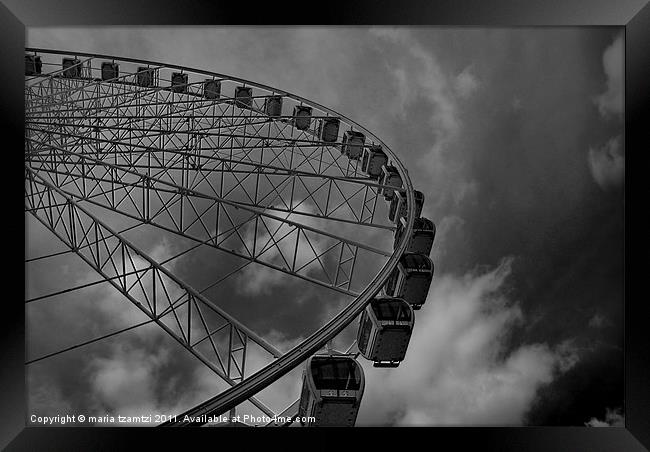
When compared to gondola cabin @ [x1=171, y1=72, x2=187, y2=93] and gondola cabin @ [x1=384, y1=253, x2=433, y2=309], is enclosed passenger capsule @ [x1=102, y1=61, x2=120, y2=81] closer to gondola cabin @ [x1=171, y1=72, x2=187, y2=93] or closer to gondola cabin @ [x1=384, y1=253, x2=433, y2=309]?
gondola cabin @ [x1=171, y1=72, x2=187, y2=93]

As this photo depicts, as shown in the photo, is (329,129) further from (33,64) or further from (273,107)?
(33,64)

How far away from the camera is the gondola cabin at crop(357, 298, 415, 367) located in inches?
310

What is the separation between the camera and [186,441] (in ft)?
19.3

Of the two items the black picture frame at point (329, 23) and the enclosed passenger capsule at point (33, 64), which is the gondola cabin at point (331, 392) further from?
the enclosed passenger capsule at point (33, 64)

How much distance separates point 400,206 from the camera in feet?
43.0

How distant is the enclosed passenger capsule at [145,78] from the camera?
738 inches

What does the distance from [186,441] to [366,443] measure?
2211mm

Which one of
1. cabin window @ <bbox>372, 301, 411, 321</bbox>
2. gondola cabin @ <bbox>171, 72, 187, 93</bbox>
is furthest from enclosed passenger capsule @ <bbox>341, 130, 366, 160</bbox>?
cabin window @ <bbox>372, 301, 411, 321</bbox>

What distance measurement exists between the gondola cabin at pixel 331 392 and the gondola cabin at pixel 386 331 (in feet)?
4.57

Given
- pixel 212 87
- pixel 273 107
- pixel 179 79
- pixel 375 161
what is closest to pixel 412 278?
pixel 375 161

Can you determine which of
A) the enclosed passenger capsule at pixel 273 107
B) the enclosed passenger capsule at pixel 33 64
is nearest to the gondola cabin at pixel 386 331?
the enclosed passenger capsule at pixel 273 107

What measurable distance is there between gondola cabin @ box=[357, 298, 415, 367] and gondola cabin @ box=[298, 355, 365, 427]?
139 centimetres
